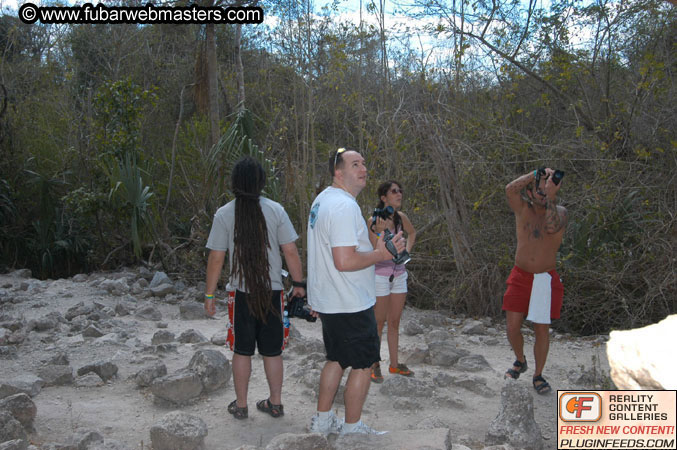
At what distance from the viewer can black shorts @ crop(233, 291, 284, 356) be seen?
372 centimetres

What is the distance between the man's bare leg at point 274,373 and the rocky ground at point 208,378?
Result: 15 cm

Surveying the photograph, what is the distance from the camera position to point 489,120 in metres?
7.46

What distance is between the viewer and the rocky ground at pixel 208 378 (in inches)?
144

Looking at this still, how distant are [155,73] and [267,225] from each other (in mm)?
12444

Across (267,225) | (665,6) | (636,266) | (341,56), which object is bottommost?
(636,266)

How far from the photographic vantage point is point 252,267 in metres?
3.66

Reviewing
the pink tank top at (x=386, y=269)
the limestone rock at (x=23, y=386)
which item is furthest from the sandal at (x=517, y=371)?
the limestone rock at (x=23, y=386)

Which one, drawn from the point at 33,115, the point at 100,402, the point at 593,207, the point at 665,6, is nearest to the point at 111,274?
the point at 33,115

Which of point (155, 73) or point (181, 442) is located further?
point (155, 73)

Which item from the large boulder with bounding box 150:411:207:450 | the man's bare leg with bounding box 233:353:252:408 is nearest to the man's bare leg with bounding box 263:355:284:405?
the man's bare leg with bounding box 233:353:252:408

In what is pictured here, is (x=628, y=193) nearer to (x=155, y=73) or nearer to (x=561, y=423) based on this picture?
(x=561, y=423)

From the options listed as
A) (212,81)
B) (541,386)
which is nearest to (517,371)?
(541,386)

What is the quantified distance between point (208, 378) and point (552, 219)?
281 centimetres

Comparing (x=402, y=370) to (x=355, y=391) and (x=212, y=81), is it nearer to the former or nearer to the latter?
(x=355, y=391)
